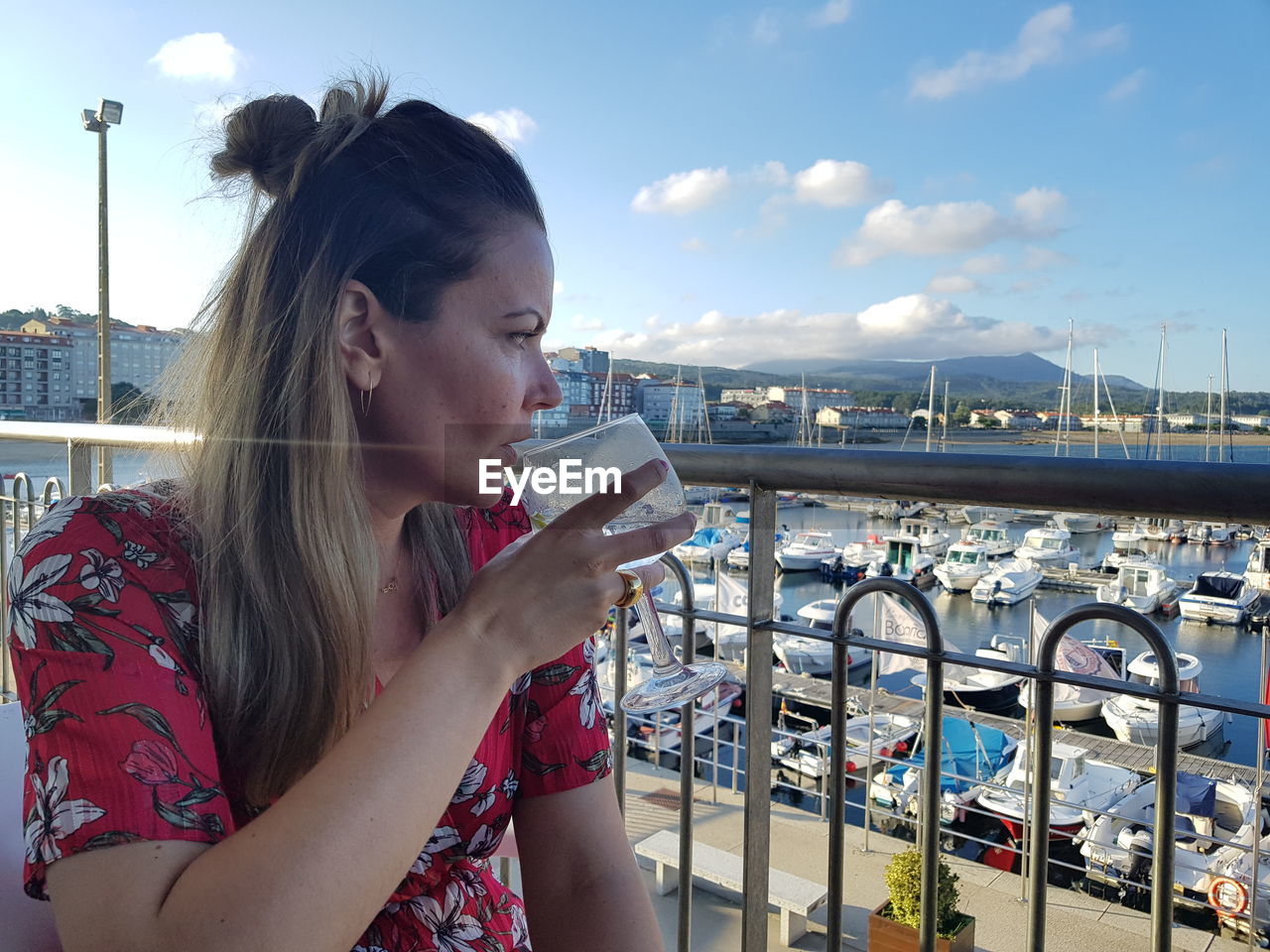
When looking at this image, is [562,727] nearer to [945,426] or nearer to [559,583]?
[559,583]

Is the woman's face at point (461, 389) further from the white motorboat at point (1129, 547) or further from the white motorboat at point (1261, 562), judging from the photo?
the white motorboat at point (1129, 547)

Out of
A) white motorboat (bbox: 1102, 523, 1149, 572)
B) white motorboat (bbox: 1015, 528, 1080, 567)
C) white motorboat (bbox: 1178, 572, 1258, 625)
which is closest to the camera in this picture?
white motorboat (bbox: 1102, 523, 1149, 572)

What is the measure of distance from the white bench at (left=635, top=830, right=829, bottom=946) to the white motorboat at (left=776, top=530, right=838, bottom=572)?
897cm

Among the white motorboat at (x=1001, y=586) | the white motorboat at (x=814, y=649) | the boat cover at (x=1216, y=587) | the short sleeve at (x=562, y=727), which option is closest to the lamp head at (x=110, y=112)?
the white motorboat at (x=814, y=649)

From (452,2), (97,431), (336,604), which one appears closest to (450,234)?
(336,604)

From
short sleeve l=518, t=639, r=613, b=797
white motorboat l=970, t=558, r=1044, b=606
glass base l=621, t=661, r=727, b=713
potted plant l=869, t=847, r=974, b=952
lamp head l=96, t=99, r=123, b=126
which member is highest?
lamp head l=96, t=99, r=123, b=126

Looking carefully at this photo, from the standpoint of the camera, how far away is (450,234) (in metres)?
1.01

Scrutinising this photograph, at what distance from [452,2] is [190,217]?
7.59 m

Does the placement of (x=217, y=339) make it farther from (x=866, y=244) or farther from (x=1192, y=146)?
(x=1192, y=146)

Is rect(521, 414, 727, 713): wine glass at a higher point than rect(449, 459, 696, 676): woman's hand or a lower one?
higher

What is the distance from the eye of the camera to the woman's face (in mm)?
977

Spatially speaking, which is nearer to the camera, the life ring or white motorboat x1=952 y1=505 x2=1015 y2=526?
white motorboat x1=952 y1=505 x2=1015 y2=526

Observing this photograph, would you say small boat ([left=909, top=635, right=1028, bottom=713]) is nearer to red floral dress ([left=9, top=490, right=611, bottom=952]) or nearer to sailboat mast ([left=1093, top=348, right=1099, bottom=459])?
sailboat mast ([left=1093, top=348, right=1099, bottom=459])

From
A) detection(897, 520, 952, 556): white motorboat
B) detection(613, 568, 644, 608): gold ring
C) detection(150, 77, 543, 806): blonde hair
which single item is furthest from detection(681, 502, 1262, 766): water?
detection(150, 77, 543, 806): blonde hair
